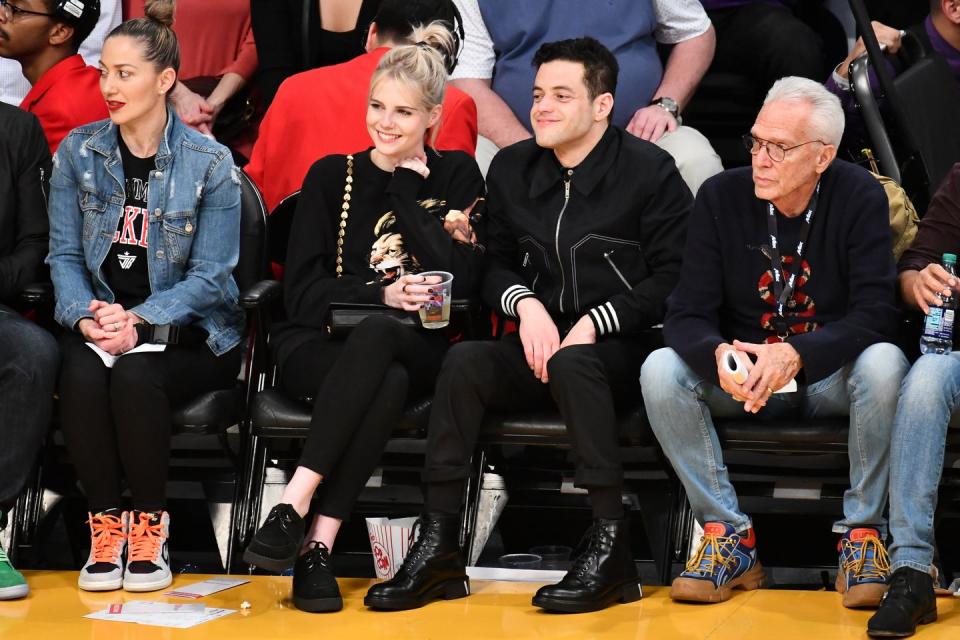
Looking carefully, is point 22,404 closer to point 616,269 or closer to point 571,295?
point 571,295

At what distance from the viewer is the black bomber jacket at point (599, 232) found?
3740 mm

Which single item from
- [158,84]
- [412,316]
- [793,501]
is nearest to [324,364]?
[412,316]

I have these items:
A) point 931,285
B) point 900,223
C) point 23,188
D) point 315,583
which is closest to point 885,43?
point 900,223

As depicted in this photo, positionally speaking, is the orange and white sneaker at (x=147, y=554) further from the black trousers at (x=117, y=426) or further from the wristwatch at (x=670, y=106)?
the wristwatch at (x=670, y=106)

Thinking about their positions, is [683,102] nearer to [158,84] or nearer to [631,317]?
[631,317]

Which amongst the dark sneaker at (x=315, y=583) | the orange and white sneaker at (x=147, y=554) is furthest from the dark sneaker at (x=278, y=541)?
the orange and white sneaker at (x=147, y=554)

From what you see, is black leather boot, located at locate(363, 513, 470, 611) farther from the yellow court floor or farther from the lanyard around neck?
the lanyard around neck

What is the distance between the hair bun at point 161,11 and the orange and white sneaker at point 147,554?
147 centimetres

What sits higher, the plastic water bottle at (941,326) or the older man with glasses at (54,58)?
the older man with glasses at (54,58)

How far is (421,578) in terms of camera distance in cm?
333

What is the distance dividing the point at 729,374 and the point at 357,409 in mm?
906

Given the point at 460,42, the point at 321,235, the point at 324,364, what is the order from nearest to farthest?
the point at 324,364
the point at 321,235
the point at 460,42

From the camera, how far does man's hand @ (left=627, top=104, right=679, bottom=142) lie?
457 centimetres

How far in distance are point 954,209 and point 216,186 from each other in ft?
6.57
